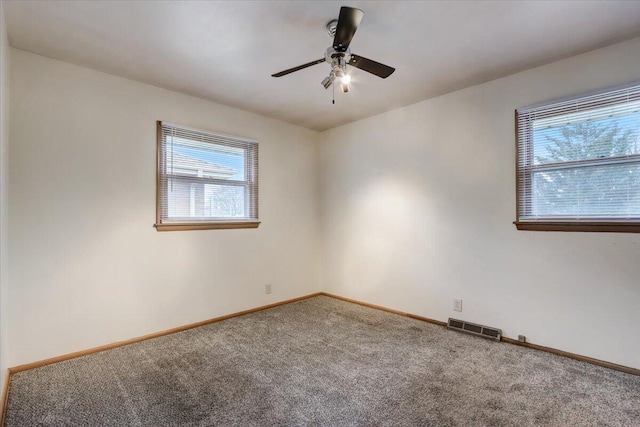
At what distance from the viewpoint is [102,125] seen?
2.79 metres

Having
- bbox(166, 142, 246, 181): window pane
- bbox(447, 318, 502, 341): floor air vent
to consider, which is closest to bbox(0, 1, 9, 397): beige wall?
bbox(166, 142, 246, 181): window pane

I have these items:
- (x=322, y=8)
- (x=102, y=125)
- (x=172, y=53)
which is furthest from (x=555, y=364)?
(x=102, y=125)

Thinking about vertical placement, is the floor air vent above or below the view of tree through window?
below

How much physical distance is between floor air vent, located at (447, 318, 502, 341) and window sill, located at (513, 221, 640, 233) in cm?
102

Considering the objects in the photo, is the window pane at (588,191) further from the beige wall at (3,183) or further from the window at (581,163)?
the beige wall at (3,183)

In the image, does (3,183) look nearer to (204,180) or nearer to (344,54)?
(204,180)

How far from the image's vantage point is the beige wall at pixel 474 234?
8.00 feet

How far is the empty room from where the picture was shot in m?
2.01

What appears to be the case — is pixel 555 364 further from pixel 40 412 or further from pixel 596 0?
pixel 40 412

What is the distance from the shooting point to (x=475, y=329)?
307 centimetres

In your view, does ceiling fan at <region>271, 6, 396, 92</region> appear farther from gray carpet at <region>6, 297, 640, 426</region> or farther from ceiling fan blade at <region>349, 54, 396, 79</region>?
gray carpet at <region>6, 297, 640, 426</region>

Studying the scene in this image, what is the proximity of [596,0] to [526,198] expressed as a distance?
1.49 metres

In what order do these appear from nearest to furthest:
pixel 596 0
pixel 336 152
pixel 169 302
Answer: pixel 596 0
pixel 169 302
pixel 336 152

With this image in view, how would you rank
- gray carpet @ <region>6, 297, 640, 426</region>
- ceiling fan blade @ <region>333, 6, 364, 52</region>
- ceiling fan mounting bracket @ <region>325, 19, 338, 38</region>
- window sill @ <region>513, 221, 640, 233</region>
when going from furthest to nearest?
window sill @ <region>513, 221, 640, 233</region> → ceiling fan mounting bracket @ <region>325, 19, 338, 38</region> → gray carpet @ <region>6, 297, 640, 426</region> → ceiling fan blade @ <region>333, 6, 364, 52</region>
